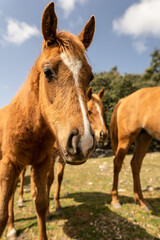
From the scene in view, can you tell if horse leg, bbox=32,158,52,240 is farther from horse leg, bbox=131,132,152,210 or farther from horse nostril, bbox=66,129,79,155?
horse leg, bbox=131,132,152,210

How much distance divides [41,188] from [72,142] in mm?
1972

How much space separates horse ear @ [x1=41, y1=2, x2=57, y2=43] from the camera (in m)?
1.89

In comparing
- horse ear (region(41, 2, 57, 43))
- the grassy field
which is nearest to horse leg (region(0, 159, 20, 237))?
the grassy field

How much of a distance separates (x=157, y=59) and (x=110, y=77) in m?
19.0

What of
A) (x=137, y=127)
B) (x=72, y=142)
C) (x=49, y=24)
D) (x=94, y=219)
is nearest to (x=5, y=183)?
(x=72, y=142)

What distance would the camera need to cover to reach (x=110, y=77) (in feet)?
56.7

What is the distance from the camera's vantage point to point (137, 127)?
435 centimetres

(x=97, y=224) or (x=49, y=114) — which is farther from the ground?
(x=49, y=114)

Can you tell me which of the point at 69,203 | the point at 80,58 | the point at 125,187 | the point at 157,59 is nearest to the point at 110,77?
the point at 125,187

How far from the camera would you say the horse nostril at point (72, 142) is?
4.45 feet

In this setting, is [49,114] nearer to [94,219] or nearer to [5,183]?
[5,183]

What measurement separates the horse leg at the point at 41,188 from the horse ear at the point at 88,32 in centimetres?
212

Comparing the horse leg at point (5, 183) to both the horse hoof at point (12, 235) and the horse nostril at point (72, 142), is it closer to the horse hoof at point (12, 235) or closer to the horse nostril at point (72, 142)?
the horse hoof at point (12, 235)

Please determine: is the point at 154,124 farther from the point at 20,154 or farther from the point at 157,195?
the point at 20,154
